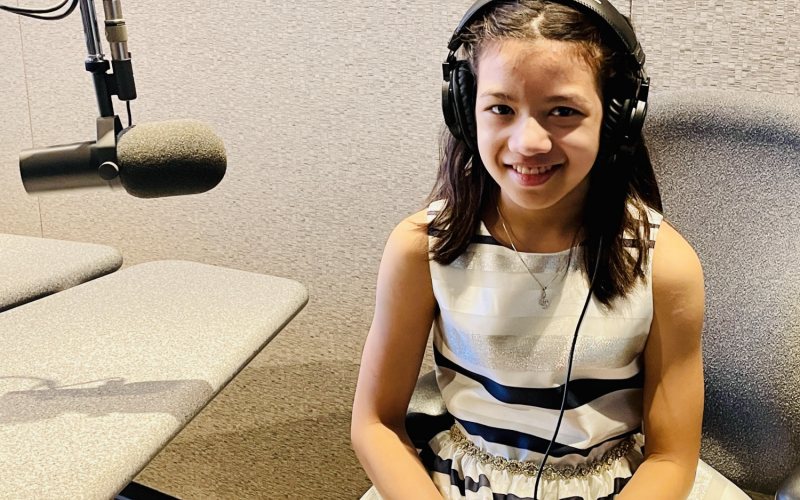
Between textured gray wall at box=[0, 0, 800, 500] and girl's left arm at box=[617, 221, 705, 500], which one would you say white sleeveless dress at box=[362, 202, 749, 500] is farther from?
textured gray wall at box=[0, 0, 800, 500]

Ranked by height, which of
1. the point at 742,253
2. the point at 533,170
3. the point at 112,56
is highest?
the point at 112,56

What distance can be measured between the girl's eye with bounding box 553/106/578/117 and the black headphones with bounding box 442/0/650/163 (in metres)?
0.03

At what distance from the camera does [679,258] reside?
31.3 inches

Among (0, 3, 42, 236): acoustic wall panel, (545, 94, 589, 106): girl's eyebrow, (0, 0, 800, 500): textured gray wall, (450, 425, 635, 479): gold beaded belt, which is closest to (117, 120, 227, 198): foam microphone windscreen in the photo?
(545, 94, 589, 106): girl's eyebrow

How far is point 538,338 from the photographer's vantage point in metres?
0.83

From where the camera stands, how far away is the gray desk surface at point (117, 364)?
659 millimetres

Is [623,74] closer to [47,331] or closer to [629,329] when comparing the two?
[629,329]

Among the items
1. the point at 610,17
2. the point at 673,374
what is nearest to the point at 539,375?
the point at 673,374

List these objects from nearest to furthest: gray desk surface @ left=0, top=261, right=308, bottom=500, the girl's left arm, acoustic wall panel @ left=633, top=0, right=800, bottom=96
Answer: gray desk surface @ left=0, top=261, right=308, bottom=500 < the girl's left arm < acoustic wall panel @ left=633, top=0, right=800, bottom=96

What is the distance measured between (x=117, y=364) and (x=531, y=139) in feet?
1.71

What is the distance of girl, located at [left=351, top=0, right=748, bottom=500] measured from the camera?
80 centimetres

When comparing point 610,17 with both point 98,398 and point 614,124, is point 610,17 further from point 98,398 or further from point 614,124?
point 98,398

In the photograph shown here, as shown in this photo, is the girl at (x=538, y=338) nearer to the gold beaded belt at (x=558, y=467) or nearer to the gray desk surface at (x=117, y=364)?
the gold beaded belt at (x=558, y=467)

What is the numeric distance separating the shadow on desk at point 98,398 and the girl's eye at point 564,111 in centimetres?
46
